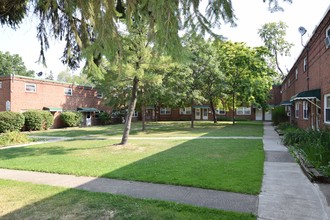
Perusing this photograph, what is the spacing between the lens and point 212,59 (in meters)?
24.4

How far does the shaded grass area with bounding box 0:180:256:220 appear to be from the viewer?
4.39m

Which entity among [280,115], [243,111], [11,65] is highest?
[11,65]

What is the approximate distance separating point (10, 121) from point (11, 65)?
1841 inches

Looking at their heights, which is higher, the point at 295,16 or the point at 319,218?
the point at 295,16

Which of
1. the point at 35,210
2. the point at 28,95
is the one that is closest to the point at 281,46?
the point at 28,95

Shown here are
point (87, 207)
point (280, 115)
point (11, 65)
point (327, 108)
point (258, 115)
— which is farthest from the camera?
point (11, 65)

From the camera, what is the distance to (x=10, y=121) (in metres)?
21.9

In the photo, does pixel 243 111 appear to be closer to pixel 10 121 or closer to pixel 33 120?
pixel 33 120

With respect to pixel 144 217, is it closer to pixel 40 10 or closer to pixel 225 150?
pixel 40 10

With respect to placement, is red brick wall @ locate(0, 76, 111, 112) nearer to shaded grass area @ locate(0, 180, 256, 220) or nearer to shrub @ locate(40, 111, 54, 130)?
shrub @ locate(40, 111, 54, 130)

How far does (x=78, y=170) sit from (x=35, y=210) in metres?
3.24

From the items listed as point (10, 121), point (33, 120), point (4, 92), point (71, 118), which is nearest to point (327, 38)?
point (10, 121)

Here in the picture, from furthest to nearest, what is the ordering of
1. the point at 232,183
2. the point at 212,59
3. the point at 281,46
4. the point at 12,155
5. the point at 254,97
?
the point at 281,46 < the point at 254,97 < the point at 212,59 < the point at 12,155 < the point at 232,183

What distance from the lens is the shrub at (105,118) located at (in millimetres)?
34409
